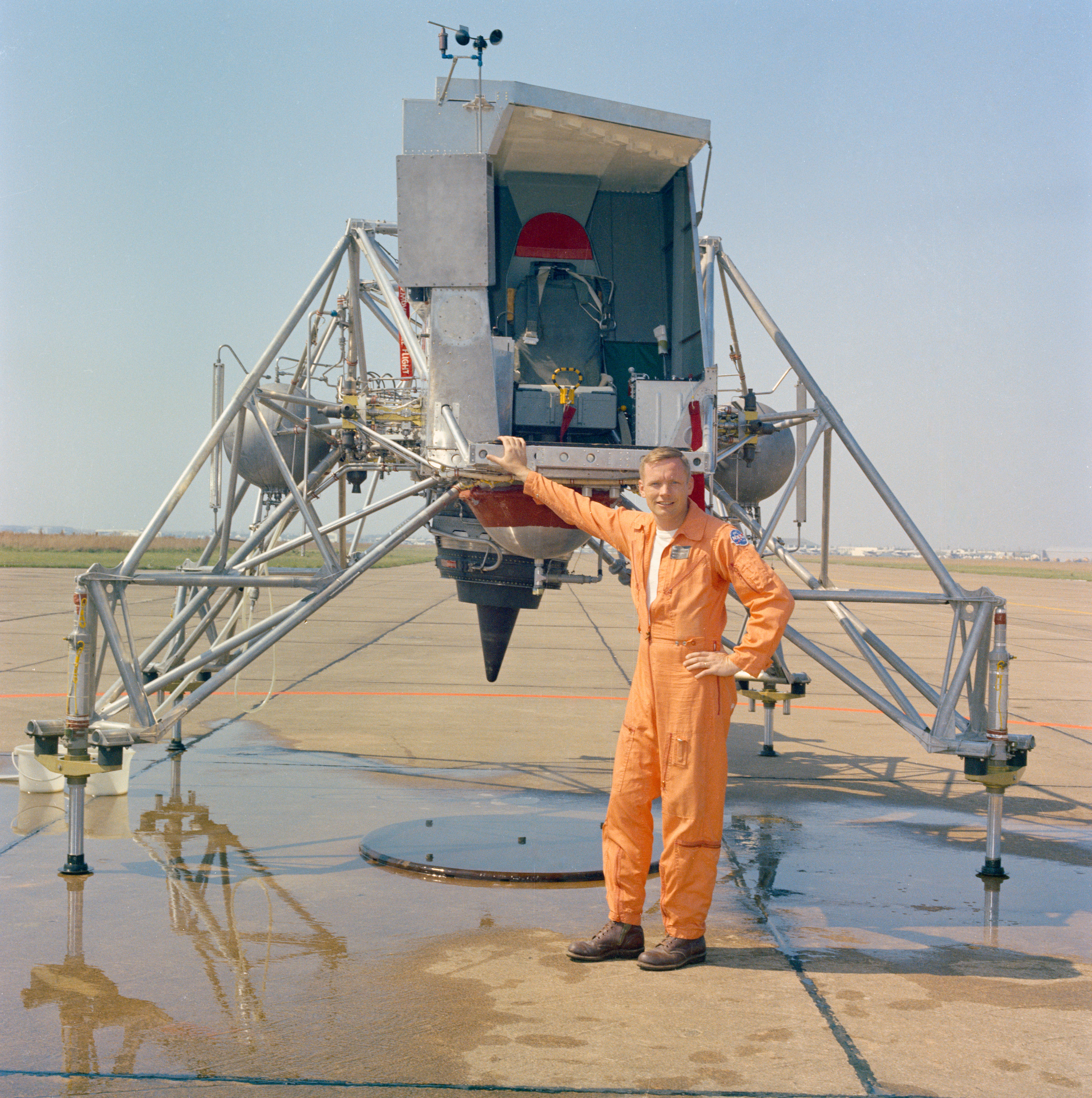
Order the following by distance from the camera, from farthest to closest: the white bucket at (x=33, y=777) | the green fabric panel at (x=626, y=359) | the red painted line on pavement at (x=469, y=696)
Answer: the red painted line on pavement at (x=469, y=696) → the green fabric panel at (x=626, y=359) → the white bucket at (x=33, y=777)

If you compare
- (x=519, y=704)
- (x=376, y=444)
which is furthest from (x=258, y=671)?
(x=376, y=444)

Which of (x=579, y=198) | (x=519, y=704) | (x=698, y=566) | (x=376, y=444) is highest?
(x=579, y=198)

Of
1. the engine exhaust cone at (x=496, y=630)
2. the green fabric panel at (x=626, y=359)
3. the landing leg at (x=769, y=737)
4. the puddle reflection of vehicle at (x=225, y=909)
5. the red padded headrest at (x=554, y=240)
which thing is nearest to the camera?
the puddle reflection of vehicle at (x=225, y=909)

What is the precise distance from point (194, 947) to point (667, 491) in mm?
3302

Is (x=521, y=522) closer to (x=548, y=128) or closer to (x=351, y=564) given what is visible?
(x=351, y=564)

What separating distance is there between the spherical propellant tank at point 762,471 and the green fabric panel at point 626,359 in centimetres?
177

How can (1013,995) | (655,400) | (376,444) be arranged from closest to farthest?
(1013,995), (655,400), (376,444)

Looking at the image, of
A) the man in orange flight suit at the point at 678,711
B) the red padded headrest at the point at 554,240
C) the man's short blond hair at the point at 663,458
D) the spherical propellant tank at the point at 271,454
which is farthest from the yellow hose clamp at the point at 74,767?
the red padded headrest at the point at 554,240

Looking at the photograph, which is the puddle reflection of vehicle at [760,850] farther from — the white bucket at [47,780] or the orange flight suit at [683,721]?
the white bucket at [47,780]

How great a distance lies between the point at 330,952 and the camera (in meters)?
5.39

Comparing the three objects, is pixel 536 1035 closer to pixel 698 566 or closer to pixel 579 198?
pixel 698 566

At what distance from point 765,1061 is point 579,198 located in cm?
698

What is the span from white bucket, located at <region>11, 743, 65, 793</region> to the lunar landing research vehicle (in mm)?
1103

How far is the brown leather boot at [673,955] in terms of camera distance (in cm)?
521
